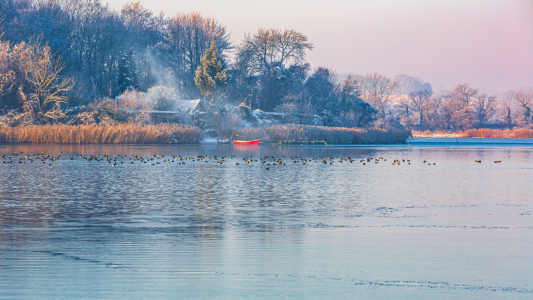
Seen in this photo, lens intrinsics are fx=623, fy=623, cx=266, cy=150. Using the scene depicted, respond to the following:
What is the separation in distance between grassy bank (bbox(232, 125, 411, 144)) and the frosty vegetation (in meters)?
4.06

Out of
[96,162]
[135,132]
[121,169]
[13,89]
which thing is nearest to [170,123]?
[135,132]

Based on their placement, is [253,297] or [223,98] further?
[223,98]

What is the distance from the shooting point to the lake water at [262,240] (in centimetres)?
879

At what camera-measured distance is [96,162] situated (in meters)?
38.3

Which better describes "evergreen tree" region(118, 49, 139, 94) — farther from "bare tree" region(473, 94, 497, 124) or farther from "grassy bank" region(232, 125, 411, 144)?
"bare tree" region(473, 94, 497, 124)

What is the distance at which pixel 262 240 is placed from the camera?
40.4 ft

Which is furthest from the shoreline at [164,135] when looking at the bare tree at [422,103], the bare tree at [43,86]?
the bare tree at [422,103]

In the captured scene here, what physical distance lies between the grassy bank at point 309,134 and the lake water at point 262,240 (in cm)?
5357

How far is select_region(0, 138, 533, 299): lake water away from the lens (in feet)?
28.8

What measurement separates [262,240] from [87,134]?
59.1 metres

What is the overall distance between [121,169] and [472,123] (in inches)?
4429

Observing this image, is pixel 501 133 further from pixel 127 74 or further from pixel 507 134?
pixel 127 74

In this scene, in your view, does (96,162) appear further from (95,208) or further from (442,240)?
(442,240)

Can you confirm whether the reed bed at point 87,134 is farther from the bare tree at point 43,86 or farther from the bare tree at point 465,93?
the bare tree at point 465,93
